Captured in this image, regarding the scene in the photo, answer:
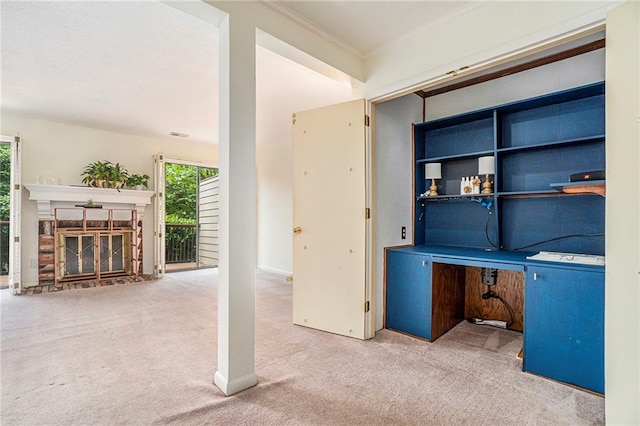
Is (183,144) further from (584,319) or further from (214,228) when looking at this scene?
(584,319)

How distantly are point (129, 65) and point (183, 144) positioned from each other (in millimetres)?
3261

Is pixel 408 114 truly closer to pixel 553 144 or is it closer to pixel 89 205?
pixel 553 144

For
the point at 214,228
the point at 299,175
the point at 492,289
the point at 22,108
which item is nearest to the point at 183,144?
the point at 214,228

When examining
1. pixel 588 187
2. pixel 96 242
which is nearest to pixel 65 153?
pixel 96 242

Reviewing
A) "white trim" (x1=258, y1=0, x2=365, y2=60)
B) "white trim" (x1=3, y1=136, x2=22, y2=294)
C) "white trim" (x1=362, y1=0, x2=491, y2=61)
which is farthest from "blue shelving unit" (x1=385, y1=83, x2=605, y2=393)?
"white trim" (x1=3, y1=136, x2=22, y2=294)

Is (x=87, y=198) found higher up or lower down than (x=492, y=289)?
higher up

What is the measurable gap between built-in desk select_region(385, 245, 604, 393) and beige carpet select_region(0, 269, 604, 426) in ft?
0.38

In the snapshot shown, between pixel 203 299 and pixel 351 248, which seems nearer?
pixel 351 248

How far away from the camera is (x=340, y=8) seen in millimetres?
2145

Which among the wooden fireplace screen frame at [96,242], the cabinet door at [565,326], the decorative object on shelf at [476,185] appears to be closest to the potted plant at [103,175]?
the wooden fireplace screen frame at [96,242]

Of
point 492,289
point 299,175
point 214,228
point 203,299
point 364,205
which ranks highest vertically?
point 299,175

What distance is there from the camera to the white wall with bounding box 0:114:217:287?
465cm

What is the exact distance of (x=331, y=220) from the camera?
2863 millimetres

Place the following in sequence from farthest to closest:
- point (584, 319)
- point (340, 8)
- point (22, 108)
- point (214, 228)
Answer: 1. point (214, 228)
2. point (22, 108)
3. point (340, 8)
4. point (584, 319)
